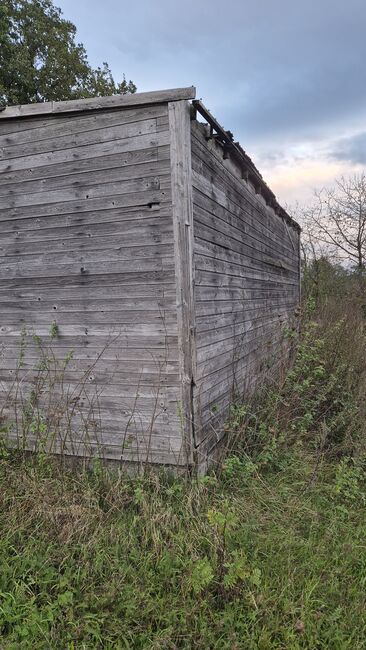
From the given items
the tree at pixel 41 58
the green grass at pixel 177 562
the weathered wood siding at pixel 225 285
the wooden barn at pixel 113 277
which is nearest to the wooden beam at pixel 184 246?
the wooden barn at pixel 113 277

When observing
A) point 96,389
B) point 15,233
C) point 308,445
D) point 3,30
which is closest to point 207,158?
point 15,233

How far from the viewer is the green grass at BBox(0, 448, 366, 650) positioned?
2.15m

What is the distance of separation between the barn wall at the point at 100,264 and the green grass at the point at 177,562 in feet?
1.65

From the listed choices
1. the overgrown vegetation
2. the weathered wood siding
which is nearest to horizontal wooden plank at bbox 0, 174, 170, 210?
the weathered wood siding

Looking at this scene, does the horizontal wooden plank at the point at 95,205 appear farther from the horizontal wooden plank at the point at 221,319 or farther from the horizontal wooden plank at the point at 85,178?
the horizontal wooden plank at the point at 221,319

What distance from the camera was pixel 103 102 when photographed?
3166 millimetres

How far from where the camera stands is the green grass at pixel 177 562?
2146 millimetres

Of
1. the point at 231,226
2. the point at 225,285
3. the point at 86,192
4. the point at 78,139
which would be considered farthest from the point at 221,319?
the point at 78,139

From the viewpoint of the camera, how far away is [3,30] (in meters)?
14.0

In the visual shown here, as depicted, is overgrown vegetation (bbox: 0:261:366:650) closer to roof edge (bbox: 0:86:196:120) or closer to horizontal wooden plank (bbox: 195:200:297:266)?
horizontal wooden plank (bbox: 195:200:297:266)

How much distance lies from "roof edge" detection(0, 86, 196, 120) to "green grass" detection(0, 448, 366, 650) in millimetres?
2842

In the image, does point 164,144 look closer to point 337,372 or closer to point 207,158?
point 207,158

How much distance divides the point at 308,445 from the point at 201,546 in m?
1.94

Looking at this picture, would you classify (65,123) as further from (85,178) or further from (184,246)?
(184,246)
